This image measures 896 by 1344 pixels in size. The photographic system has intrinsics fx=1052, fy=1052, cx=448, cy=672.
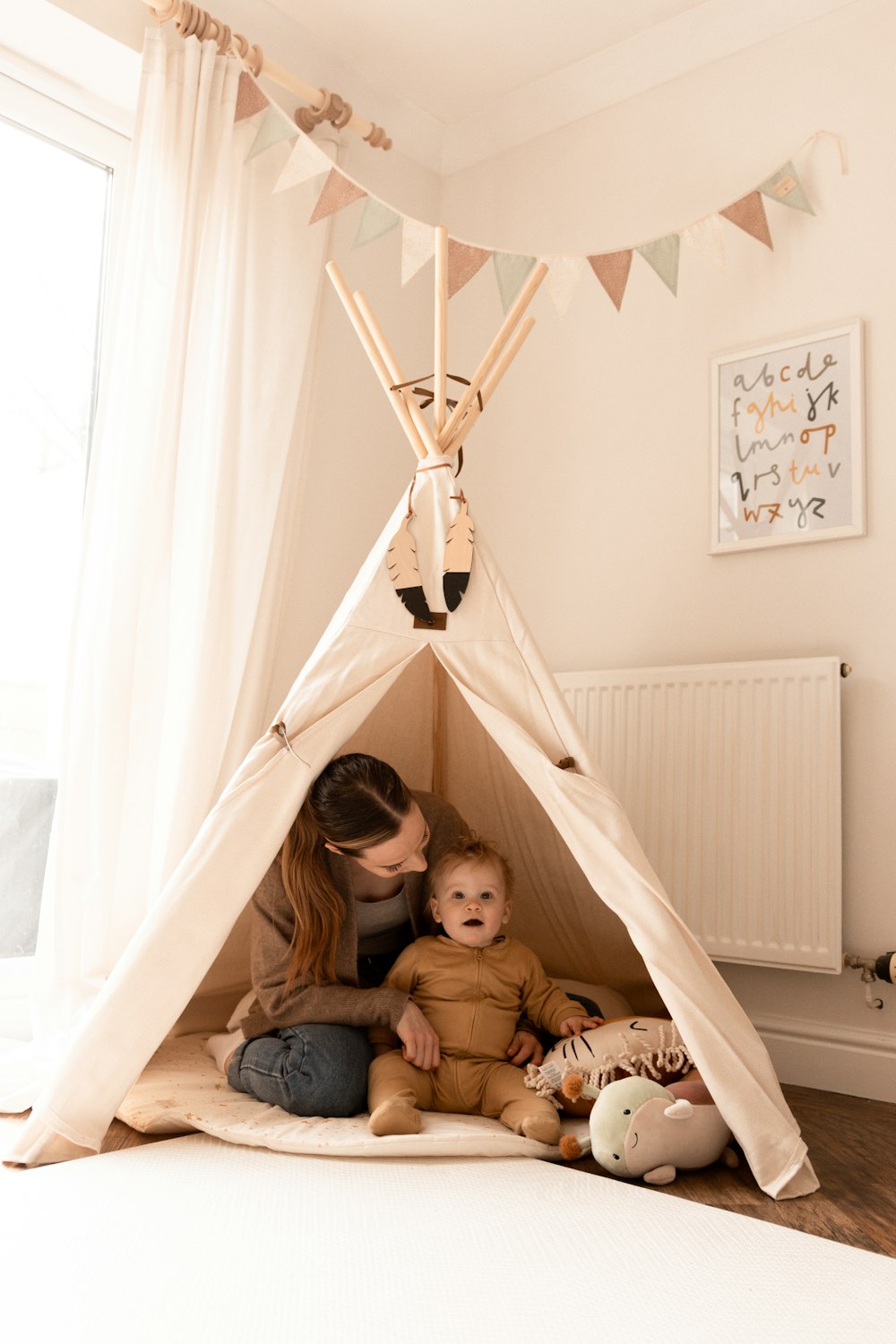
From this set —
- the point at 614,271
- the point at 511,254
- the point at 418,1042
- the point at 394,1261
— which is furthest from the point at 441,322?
the point at 394,1261

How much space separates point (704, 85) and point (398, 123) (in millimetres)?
904

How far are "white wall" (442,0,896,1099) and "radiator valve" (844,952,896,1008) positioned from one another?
1.7 inches

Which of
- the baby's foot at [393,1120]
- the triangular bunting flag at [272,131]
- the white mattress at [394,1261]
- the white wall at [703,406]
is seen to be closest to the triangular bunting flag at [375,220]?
the triangular bunting flag at [272,131]

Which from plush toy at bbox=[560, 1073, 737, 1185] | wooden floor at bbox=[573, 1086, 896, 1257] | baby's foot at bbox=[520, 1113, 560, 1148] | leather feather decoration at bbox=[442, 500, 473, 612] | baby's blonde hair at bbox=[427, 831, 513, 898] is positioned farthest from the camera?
baby's blonde hair at bbox=[427, 831, 513, 898]

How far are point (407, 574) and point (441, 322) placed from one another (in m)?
0.58

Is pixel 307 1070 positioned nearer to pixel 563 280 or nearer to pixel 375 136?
pixel 563 280

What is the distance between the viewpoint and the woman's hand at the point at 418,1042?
6.52 feet

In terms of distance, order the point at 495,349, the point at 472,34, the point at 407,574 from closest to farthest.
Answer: the point at 407,574, the point at 495,349, the point at 472,34

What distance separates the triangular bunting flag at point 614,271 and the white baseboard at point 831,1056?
5.61ft

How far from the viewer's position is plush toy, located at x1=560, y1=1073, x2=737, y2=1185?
1712 millimetres

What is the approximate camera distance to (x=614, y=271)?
8.02ft

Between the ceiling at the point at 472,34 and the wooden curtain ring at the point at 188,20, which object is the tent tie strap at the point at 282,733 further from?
the ceiling at the point at 472,34

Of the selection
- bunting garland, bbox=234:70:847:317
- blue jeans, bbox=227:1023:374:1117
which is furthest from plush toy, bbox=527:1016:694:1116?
bunting garland, bbox=234:70:847:317

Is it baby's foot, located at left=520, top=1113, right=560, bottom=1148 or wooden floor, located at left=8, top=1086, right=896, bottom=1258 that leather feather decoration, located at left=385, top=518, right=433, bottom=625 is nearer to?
baby's foot, located at left=520, top=1113, right=560, bottom=1148
